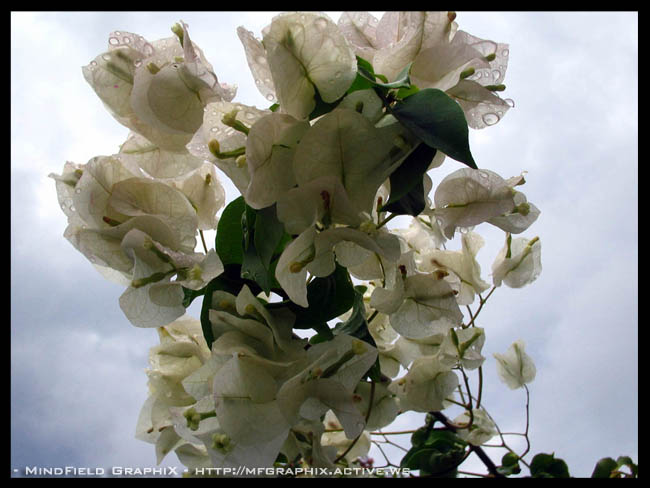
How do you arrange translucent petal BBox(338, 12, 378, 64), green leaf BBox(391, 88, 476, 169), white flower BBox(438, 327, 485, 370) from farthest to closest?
white flower BBox(438, 327, 485, 370), translucent petal BBox(338, 12, 378, 64), green leaf BBox(391, 88, 476, 169)

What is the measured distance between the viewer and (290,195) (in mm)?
421

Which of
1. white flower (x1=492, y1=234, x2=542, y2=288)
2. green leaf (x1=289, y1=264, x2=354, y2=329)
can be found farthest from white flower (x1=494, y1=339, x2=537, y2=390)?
green leaf (x1=289, y1=264, x2=354, y2=329)

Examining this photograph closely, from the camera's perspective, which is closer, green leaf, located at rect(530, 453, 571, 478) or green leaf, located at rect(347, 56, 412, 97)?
green leaf, located at rect(347, 56, 412, 97)

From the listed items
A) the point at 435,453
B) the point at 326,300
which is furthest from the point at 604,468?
the point at 326,300

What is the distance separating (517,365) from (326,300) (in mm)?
656

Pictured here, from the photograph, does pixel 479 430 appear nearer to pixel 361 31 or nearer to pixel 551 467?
pixel 551 467

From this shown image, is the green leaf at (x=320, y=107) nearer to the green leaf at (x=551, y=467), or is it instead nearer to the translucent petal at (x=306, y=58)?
the translucent petal at (x=306, y=58)

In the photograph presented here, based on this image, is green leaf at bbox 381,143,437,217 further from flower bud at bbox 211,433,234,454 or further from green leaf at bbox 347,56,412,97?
flower bud at bbox 211,433,234,454

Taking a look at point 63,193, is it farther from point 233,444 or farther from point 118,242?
point 233,444

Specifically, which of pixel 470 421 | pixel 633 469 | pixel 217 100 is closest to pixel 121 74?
pixel 217 100

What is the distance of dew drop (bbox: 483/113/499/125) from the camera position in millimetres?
506

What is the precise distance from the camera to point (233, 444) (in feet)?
1.46

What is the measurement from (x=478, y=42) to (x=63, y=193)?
444mm

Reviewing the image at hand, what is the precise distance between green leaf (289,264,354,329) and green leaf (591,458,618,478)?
78 centimetres
